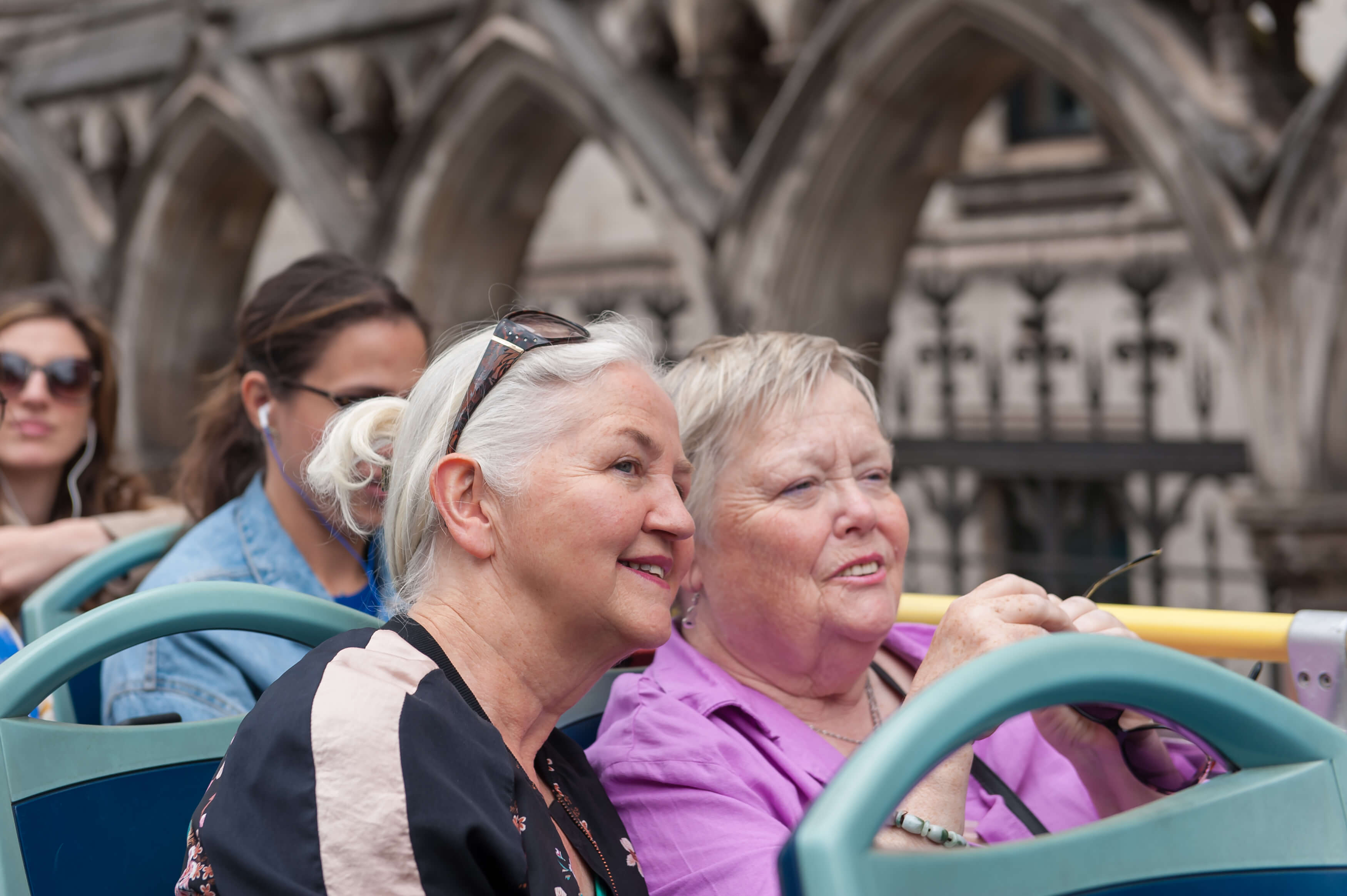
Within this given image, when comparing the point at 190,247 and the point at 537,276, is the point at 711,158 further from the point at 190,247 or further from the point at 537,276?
the point at 537,276

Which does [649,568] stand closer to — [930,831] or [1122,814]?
[930,831]

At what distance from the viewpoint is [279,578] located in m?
2.19

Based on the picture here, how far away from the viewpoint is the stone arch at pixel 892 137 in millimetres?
3732

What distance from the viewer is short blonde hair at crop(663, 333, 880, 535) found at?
186cm

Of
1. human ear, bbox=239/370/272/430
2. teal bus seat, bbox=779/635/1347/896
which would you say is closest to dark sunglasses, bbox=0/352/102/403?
human ear, bbox=239/370/272/430

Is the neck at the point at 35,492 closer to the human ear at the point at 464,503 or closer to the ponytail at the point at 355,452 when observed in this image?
the ponytail at the point at 355,452

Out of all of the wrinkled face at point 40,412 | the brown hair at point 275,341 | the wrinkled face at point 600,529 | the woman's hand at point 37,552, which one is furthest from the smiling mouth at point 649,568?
the wrinkled face at point 40,412

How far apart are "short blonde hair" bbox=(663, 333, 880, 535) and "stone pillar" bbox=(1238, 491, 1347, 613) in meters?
2.37

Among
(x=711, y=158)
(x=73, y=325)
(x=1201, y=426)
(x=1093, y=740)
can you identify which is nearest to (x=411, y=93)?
(x=711, y=158)

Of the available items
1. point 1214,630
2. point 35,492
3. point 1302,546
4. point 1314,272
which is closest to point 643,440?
point 1214,630

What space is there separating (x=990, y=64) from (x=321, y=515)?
9.85ft

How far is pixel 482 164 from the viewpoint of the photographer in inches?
217

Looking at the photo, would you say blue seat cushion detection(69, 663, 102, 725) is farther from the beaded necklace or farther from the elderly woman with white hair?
the beaded necklace

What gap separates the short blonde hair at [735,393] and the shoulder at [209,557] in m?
0.76
